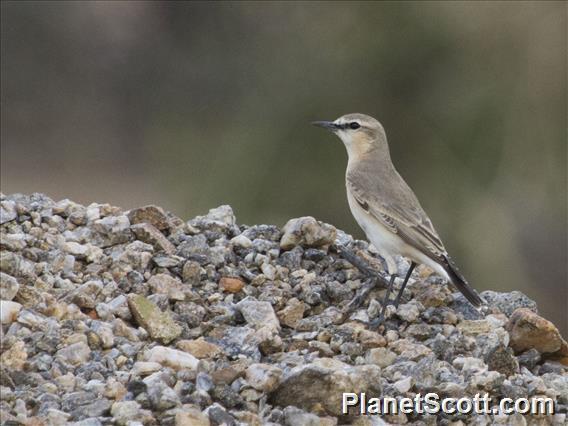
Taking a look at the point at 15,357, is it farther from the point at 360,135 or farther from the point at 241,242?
the point at 360,135

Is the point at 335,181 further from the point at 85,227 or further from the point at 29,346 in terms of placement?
the point at 29,346

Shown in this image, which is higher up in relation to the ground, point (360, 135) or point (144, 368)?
point (360, 135)

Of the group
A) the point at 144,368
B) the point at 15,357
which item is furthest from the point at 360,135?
the point at 15,357

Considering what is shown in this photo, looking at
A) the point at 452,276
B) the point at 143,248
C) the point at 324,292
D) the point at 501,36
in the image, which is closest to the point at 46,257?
the point at 143,248

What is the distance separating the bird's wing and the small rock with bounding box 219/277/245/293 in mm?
926

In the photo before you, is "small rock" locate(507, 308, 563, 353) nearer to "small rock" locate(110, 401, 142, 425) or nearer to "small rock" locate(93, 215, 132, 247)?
"small rock" locate(93, 215, 132, 247)

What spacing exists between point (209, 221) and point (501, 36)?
270 inches

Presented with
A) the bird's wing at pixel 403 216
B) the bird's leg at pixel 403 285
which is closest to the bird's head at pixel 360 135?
the bird's wing at pixel 403 216

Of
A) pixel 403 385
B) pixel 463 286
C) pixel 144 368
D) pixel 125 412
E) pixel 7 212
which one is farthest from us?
pixel 463 286

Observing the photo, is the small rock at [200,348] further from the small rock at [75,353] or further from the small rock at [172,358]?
the small rock at [75,353]

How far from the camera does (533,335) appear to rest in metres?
5.46

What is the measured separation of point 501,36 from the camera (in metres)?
12.3

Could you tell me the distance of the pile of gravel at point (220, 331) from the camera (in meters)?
4.47

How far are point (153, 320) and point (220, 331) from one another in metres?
0.25
